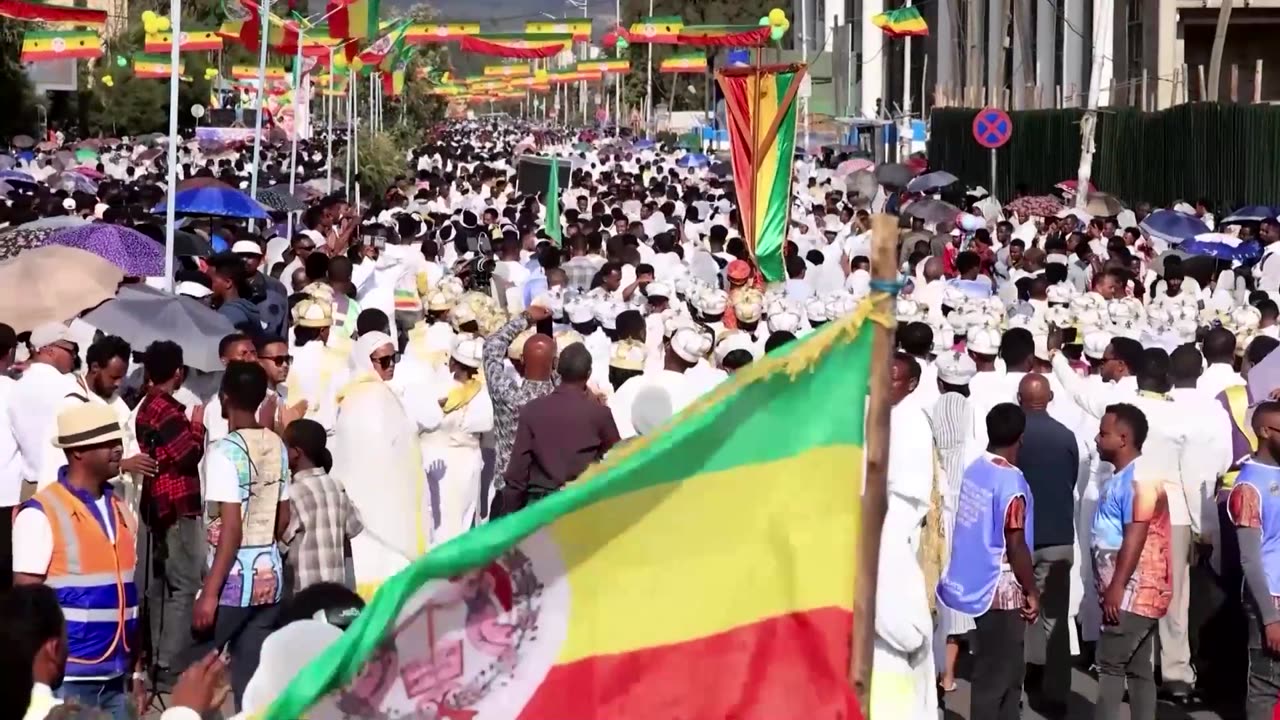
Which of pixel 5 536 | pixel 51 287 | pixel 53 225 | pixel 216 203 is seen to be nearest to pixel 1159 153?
pixel 216 203

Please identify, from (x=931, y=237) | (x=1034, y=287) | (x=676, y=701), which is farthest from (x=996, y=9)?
(x=676, y=701)

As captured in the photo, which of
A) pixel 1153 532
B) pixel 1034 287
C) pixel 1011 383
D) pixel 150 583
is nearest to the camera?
pixel 1153 532

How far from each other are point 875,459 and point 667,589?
466mm

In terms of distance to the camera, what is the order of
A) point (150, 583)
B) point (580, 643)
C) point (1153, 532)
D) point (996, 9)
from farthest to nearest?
point (996, 9)
point (150, 583)
point (1153, 532)
point (580, 643)

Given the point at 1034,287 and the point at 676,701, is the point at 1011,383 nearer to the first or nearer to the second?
the point at 1034,287

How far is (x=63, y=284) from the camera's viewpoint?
9.25 metres

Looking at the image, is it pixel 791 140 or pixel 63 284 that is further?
pixel 791 140

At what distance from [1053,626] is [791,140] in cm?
932

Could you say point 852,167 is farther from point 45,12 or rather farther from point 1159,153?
point 45,12

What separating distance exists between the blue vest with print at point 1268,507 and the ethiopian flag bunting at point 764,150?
31.9 ft

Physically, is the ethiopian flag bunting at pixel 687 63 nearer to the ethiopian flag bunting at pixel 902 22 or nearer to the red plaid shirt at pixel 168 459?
the ethiopian flag bunting at pixel 902 22

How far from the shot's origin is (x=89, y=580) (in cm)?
578

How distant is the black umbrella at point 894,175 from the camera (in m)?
30.8

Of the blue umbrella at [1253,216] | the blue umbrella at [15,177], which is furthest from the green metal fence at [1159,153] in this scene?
the blue umbrella at [15,177]
